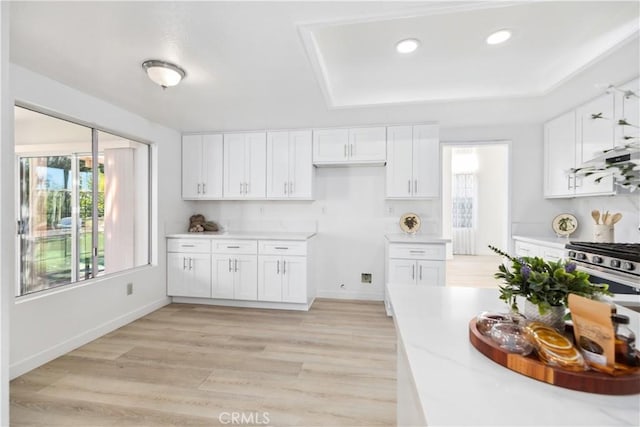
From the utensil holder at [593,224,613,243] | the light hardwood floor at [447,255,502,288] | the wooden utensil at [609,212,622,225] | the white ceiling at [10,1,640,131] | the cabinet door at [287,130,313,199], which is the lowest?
the light hardwood floor at [447,255,502,288]

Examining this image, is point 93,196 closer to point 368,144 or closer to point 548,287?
point 368,144

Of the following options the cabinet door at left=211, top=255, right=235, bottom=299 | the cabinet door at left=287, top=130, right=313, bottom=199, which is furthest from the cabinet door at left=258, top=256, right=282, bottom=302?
the cabinet door at left=287, top=130, right=313, bottom=199

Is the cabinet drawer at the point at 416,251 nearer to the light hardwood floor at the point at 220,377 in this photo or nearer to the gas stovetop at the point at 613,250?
the light hardwood floor at the point at 220,377

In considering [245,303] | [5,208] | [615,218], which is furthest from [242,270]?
[615,218]

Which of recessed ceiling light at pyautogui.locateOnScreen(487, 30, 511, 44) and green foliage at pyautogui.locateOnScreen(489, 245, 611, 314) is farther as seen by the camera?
recessed ceiling light at pyautogui.locateOnScreen(487, 30, 511, 44)

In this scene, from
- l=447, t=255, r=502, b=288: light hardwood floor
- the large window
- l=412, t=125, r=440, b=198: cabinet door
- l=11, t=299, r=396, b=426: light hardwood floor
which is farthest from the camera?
l=447, t=255, r=502, b=288: light hardwood floor

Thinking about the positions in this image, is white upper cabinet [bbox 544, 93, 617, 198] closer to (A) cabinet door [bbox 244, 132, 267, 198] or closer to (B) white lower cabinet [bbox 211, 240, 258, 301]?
(A) cabinet door [bbox 244, 132, 267, 198]

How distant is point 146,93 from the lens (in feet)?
8.90

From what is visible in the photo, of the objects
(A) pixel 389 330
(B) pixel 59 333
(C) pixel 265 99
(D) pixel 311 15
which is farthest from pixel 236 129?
(A) pixel 389 330

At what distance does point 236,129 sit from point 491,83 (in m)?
3.04

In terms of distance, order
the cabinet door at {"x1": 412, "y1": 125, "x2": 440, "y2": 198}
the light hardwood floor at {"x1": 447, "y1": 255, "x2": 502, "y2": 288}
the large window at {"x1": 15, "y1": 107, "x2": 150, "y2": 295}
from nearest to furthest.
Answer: the large window at {"x1": 15, "y1": 107, "x2": 150, "y2": 295}
the cabinet door at {"x1": 412, "y1": 125, "x2": 440, "y2": 198}
the light hardwood floor at {"x1": 447, "y1": 255, "x2": 502, "y2": 288}

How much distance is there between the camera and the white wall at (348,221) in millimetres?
4031

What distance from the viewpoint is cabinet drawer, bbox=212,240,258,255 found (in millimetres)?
3662

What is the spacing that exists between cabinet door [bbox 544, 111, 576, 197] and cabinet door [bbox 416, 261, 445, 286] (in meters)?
1.59
